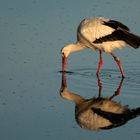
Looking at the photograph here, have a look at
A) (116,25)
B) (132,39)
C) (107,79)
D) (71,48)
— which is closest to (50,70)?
(71,48)

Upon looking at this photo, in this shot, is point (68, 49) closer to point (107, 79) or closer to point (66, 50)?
point (66, 50)

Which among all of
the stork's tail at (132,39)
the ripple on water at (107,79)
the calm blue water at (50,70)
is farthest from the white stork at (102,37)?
the calm blue water at (50,70)

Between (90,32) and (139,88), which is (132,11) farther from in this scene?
(139,88)

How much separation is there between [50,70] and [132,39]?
172 centimetres

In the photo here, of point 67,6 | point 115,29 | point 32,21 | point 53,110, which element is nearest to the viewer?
point 53,110

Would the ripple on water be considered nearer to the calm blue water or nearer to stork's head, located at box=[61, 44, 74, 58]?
the calm blue water

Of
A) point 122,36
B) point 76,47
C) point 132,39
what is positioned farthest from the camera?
point 76,47

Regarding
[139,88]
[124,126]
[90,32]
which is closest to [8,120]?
[124,126]

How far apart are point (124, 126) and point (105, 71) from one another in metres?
3.69

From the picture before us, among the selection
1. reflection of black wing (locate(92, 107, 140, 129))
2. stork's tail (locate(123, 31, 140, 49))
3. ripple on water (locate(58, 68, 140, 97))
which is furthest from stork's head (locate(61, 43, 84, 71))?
reflection of black wing (locate(92, 107, 140, 129))

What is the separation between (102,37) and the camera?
14969mm

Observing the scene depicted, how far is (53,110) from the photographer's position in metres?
12.3

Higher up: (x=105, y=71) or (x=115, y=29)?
(x=115, y=29)

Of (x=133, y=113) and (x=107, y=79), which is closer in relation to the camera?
(x=133, y=113)
